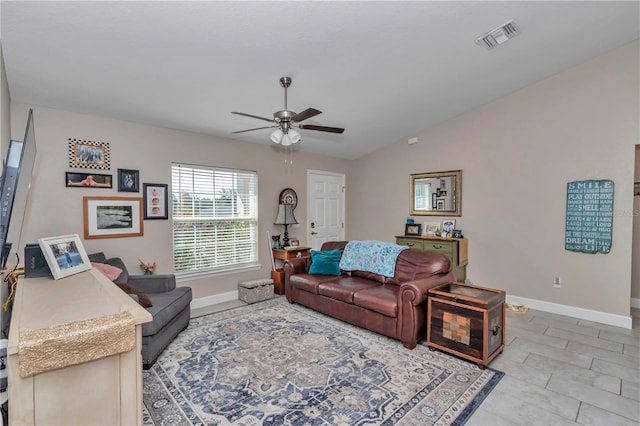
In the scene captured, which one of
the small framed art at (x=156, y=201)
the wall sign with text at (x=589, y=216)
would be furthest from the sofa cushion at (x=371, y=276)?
the small framed art at (x=156, y=201)

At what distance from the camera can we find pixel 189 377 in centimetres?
242

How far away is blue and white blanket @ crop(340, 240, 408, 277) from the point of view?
3703mm

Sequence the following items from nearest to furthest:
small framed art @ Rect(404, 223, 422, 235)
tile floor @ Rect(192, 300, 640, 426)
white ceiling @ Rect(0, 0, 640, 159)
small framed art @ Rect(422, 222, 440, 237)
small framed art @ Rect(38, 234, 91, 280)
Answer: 1. small framed art @ Rect(38, 234, 91, 280)
2. tile floor @ Rect(192, 300, 640, 426)
3. white ceiling @ Rect(0, 0, 640, 159)
4. small framed art @ Rect(422, 222, 440, 237)
5. small framed art @ Rect(404, 223, 422, 235)

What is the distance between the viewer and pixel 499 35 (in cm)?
281

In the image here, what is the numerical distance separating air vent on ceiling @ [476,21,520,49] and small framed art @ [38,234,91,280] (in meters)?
3.73

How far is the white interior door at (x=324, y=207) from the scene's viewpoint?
5641 mm

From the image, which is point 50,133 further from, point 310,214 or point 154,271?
point 310,214

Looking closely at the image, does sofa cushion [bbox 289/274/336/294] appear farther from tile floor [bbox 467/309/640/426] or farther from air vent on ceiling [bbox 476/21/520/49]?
air vent on ceiling [bbox 476/21/520/49]

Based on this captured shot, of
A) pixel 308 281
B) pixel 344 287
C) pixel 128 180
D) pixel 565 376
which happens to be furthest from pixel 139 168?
pixel 565 376

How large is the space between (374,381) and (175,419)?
4.70ft

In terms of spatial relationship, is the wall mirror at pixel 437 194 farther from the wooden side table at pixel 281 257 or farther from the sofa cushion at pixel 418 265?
the wooden side table at pixel 281 257

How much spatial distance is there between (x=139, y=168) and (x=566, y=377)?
4.78 meters

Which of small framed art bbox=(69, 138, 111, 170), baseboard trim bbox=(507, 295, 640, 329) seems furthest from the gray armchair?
baseboard trim bbox=(507, 295, 640, 329)

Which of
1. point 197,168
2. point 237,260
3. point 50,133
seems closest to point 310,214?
point 237,260
